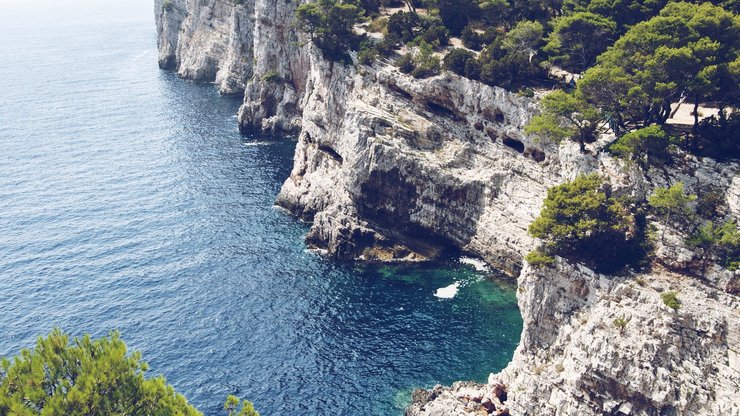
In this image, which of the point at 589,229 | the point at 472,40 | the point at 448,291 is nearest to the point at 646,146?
the point at 589,229

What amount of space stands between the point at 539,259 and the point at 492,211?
21190 mm

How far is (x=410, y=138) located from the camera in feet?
272

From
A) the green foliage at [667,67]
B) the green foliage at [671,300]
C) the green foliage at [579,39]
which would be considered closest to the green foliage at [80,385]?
the green foliage at [671,300]

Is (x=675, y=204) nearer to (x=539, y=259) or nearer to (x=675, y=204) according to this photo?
(x=675, y=204)

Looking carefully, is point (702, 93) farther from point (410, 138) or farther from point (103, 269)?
point (103, 269)

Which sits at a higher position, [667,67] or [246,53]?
[667,67]

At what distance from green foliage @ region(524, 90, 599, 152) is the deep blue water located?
2022cm

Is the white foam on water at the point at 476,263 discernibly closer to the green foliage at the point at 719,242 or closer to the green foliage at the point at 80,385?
the green foliage at the point at 719,242

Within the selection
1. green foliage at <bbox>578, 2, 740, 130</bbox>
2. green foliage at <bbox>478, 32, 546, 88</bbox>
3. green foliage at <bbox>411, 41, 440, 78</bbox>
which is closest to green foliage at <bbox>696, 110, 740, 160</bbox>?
green foliage at <bbox>578, 2, 740, 130</bbox>

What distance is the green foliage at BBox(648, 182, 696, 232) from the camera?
55750mm

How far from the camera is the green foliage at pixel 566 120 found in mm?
66938

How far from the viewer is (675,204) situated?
5588 centimetres

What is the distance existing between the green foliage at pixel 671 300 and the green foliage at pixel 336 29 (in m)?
60.4

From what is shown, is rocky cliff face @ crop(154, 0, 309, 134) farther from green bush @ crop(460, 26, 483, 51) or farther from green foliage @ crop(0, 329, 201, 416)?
green foliage @ crop(0, 329, 201, 416)
